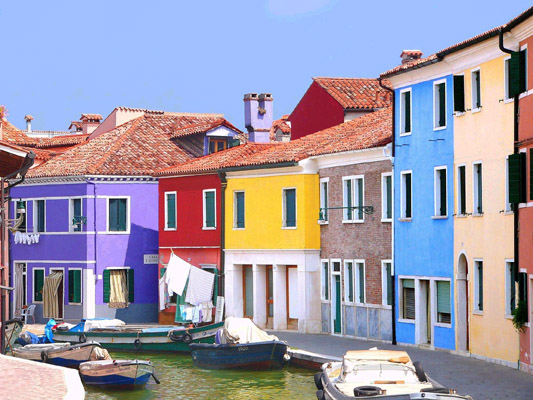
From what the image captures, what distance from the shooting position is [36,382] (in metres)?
20.9

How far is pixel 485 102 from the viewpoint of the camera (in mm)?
31750

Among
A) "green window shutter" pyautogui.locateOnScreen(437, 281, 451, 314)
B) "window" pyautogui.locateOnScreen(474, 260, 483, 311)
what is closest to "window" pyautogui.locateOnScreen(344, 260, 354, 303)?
"green window shutter" pyautogui.locateOnScreen(437, 281, 451, 314)

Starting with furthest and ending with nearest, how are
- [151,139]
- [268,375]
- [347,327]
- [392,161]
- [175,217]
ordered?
[151,139], [175,217], [347,327], [392,161], [268,375]

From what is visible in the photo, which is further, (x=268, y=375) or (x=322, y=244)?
(x=322, y=244)

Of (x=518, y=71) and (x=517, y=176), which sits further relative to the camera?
(x=518, y=71)

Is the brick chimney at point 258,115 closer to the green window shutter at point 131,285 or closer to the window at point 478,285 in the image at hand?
the green window shutter at point 131,285

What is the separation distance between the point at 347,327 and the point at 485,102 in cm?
1101

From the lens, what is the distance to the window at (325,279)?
42062mm

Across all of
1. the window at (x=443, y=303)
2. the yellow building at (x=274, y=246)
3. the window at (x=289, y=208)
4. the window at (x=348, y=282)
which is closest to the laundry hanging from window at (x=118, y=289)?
the yellow building at (x=274, y=246)

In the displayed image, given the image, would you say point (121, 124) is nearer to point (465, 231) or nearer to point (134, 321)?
point (134, 321)

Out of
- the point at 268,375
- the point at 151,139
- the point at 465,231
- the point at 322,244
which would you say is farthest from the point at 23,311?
the point at 465,231

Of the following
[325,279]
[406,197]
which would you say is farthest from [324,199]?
[406,197]

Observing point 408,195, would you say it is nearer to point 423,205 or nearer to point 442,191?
point 423,205

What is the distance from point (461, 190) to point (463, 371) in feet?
19.3
